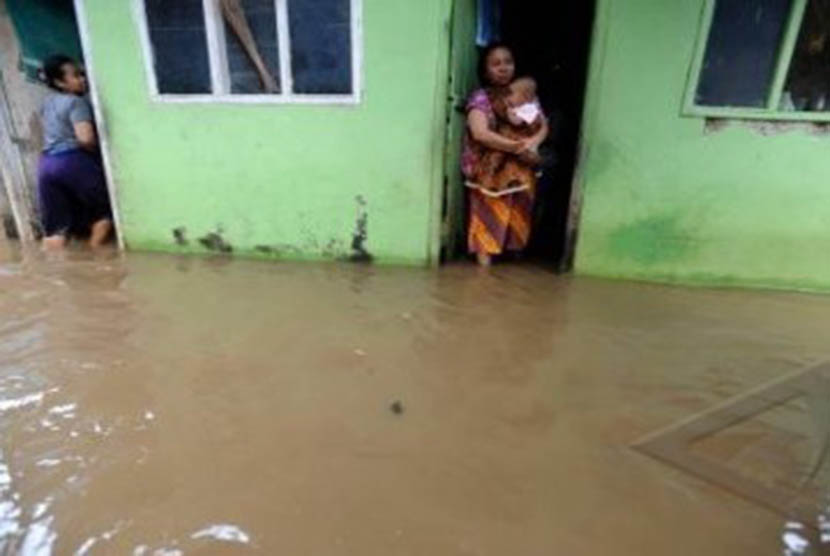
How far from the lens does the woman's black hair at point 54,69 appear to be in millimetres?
4590

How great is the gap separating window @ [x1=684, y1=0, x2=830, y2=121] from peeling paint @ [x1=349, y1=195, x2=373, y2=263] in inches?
88.1

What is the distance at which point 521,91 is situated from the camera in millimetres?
4223

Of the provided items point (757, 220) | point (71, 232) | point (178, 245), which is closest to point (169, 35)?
point (178, 245)

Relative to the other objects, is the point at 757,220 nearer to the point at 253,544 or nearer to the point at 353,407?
the point at 353,407

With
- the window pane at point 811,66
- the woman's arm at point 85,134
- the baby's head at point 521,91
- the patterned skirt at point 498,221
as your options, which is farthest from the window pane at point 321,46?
the window pane at point 811,66

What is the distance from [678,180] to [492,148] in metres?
1.25

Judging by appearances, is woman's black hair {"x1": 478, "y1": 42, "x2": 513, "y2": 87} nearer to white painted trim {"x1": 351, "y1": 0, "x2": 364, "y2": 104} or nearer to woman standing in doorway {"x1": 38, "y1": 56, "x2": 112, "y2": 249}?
white painted trim {"x1": 351, "y1": 0, "x2": 364, "y2": 104}

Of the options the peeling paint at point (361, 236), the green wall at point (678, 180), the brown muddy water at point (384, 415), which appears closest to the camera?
the brown muddy water at point (384, 415)

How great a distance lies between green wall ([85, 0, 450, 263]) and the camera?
4047 millimetres

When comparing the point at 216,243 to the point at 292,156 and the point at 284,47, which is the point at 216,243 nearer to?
the point at 292,156

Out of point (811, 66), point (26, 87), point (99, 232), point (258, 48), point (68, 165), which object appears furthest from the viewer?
point (99, 232)

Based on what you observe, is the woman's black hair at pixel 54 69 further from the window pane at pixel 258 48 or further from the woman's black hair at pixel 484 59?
the woman's black hair at pixel 484 59

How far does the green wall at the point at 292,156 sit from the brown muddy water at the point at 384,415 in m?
0.53

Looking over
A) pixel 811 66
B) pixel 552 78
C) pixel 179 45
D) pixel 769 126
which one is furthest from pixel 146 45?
pixel 811 66
